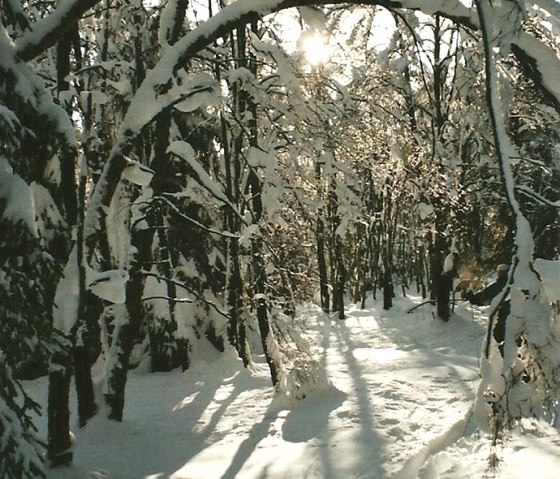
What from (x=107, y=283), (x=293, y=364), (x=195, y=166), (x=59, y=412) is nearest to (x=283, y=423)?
(x=293, y=364)

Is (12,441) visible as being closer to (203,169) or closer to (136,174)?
(136,174)

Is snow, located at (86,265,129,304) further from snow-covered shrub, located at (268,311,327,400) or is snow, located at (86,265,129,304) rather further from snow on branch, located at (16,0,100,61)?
snow-covered shrub, located at (268,311,327,400)

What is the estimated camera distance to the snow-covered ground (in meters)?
5.52

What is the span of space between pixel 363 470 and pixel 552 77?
13.0ft

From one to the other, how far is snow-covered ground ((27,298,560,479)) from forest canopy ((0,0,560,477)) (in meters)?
0.57

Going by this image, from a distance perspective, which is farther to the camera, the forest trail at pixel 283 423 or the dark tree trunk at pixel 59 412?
the dark tree trunk at pixel 59 412

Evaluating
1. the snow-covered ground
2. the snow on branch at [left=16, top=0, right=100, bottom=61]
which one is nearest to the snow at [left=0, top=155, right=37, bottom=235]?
the snow on branch at [left=16, top=0, right=100, bottom=61]

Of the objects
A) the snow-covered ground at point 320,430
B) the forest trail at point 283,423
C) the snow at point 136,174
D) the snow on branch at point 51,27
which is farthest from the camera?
the forest trail at point 283,423

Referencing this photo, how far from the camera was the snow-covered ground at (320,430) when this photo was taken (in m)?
5.52

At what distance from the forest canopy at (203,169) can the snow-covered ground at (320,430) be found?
568 millimetres

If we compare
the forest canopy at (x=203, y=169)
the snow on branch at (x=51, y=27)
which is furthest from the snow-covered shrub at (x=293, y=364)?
the snow on branch at (x=51, y=27)

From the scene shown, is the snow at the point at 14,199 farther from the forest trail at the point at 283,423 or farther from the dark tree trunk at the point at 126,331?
the dark tree trunk at the point at 126,331

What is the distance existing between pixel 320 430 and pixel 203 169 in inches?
138

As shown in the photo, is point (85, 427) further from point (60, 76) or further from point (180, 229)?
point (180, 229)
